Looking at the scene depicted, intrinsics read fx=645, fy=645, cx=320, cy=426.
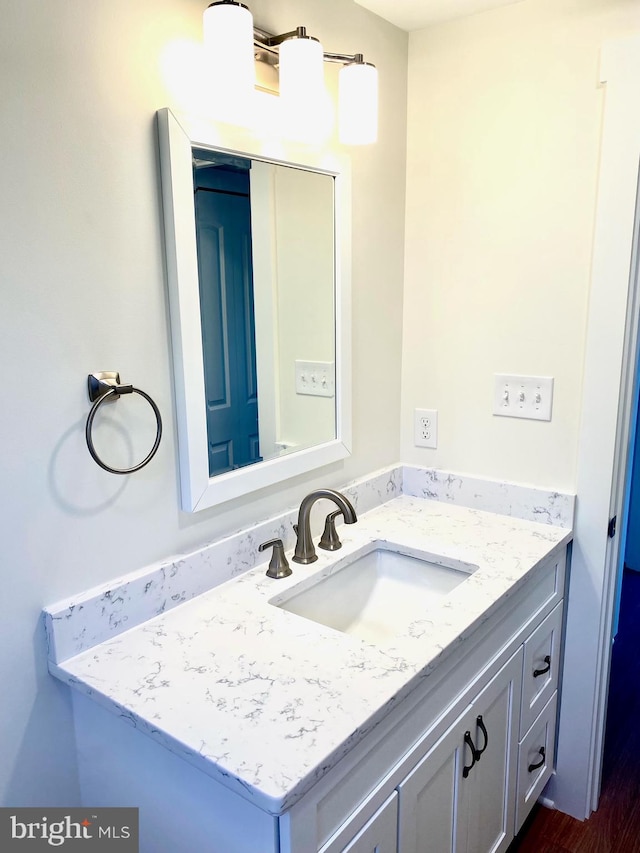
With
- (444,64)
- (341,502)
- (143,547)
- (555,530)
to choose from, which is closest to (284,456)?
(341,502)

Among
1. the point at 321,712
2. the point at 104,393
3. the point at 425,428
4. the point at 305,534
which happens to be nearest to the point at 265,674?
the point at 321,712

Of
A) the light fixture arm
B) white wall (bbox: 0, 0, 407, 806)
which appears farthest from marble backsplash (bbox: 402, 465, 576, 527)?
the light fixture arm

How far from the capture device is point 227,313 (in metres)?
1.32

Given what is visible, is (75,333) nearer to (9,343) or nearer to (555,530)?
(9,343)

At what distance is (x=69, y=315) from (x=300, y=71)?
2.25 feet

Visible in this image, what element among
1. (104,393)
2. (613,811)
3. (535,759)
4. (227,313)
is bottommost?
(613,811)

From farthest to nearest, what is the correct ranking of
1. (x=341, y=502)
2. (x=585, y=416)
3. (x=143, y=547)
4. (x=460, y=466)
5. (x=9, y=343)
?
Answer: 1. (x=460, y=466)
2. (x=585, y=416)
3. (x=341, y=502)
4. (x=143, y=547)
5. (x=9, y=343)

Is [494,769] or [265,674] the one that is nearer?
[265,674]

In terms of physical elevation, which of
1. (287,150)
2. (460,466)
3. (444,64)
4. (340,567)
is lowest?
(340,567)

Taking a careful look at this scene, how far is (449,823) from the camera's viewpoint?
1.29 metres

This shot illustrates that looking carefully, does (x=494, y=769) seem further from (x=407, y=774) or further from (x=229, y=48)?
(x=229, y=48)

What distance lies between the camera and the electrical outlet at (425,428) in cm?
189

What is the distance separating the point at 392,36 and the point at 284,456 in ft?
3.75

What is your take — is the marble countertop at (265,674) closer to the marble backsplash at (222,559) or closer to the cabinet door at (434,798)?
the marble backsplash at (222,559)
